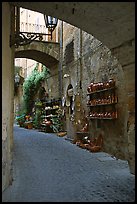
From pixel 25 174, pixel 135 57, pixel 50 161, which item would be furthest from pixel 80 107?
pixel 135 57

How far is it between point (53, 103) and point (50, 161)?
8.16m

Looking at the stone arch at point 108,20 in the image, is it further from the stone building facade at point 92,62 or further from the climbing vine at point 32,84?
the climbing vine at point 32,84

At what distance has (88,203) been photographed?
3512 millimetres

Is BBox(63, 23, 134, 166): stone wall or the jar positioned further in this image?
the jar

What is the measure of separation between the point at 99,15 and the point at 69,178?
283 centimetres

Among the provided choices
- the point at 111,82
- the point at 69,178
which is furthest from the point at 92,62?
the point at 69,178

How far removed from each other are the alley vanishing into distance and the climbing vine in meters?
9.26

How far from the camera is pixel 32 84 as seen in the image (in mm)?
17562

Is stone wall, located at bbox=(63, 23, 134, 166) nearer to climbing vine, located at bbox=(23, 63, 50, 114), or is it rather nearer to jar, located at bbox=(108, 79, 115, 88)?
jar, located at bbox=(108, 79, 115, 88)

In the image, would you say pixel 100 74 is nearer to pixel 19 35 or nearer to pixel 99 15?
pixel 19 35

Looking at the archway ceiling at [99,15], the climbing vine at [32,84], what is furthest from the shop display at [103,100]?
the climbing vine at [32,84]

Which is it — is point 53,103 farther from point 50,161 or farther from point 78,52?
point 50,161

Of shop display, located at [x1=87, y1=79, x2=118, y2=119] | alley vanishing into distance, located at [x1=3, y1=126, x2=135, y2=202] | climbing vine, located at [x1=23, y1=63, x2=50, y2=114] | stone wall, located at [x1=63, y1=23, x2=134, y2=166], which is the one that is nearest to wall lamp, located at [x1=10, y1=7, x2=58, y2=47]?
stone wall, located at [x1=63, y1=23, x2=134, y2=166]

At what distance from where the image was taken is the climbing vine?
16584mm
